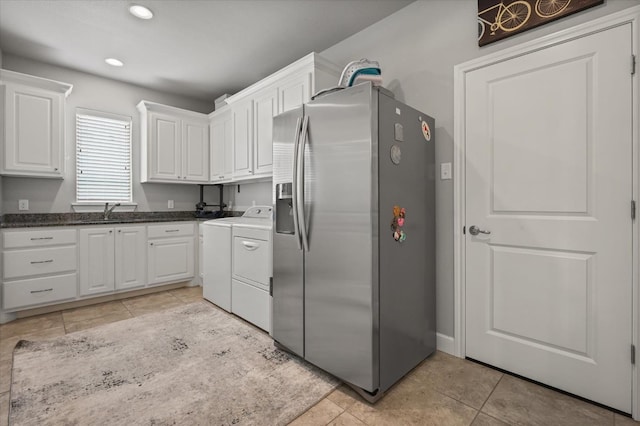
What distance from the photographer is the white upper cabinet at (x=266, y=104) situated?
272 cm

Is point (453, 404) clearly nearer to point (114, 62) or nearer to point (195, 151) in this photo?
point (195, 151)

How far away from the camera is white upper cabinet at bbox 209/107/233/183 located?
3973 mm

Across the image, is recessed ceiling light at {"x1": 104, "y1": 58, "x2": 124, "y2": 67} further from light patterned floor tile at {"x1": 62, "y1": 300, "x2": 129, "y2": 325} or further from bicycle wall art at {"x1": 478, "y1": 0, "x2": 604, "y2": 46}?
bicycle wall art at {"x1": 478, "y1": 0, "x2": 604, "y2": 46}

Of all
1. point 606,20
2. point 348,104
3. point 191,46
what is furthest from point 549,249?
point 191,46

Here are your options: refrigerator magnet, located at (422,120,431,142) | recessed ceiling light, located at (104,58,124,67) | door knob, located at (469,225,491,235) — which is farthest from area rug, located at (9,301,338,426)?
recessed ceiling light, located at (104,58,124,67)

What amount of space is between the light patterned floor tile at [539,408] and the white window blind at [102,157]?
14.8 feet

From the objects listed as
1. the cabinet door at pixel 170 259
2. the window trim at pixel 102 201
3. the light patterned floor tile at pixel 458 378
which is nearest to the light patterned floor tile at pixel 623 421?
the light patterned floor tile at pixel 458 378

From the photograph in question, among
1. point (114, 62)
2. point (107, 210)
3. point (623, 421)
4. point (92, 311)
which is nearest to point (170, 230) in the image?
point (107, 210)

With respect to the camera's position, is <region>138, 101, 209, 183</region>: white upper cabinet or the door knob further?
<region>138, 101, 209, 183</region>: white upper cabinet

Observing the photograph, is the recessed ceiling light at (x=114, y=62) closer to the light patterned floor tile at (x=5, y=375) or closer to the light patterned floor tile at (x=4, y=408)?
the light patterned floor tile at (x=5, y=375)

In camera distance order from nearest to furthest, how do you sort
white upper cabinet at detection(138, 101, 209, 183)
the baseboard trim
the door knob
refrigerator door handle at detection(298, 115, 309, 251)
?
refrigerator door handle at detection(298, 115, 309, 251), the door knob, the baseboard trim, white upper cabinet at detection(138, 101, 209, 183)

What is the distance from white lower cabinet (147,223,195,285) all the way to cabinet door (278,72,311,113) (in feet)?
7.22

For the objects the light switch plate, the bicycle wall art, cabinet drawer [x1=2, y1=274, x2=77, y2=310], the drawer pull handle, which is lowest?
cabinet drawer [x1=2, y1=274, x2=77, y2=310]

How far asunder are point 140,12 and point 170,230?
7.86 ft
